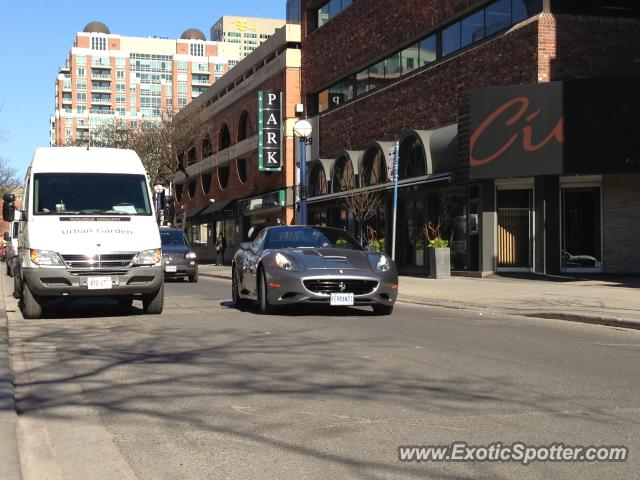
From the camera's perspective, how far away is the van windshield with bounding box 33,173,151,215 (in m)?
12.2

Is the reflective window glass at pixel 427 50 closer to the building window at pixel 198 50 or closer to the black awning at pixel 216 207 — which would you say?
the black awning at pixel 216 207

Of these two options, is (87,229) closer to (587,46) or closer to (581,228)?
(581,228)

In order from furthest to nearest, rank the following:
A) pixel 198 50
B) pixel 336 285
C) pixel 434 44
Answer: pixel 198 50, pixel 434 44, pixel 336 285

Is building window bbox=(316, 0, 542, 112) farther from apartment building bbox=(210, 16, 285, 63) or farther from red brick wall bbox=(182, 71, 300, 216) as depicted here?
apartment building bbox=(210, 16, 285, 63)

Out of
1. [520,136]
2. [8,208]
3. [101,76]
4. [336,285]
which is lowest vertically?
[336,285]

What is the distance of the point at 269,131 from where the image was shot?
42156mm

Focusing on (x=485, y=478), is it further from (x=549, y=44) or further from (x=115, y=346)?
(x=549, y=44)

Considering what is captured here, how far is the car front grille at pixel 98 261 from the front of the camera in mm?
11461

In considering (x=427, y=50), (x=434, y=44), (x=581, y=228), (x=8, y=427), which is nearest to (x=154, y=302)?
(x=8, y=427)

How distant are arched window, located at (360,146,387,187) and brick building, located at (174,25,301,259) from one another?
29.8ft

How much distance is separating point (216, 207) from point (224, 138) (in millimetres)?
5897

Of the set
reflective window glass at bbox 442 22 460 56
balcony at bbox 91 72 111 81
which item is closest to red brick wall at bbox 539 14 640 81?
reflective window glass at bbox 442 22 460 56

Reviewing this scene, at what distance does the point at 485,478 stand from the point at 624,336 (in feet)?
23.3

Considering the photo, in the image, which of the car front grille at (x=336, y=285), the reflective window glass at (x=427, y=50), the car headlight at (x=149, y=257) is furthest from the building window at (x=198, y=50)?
the car front grille at (x=336, y=285)
